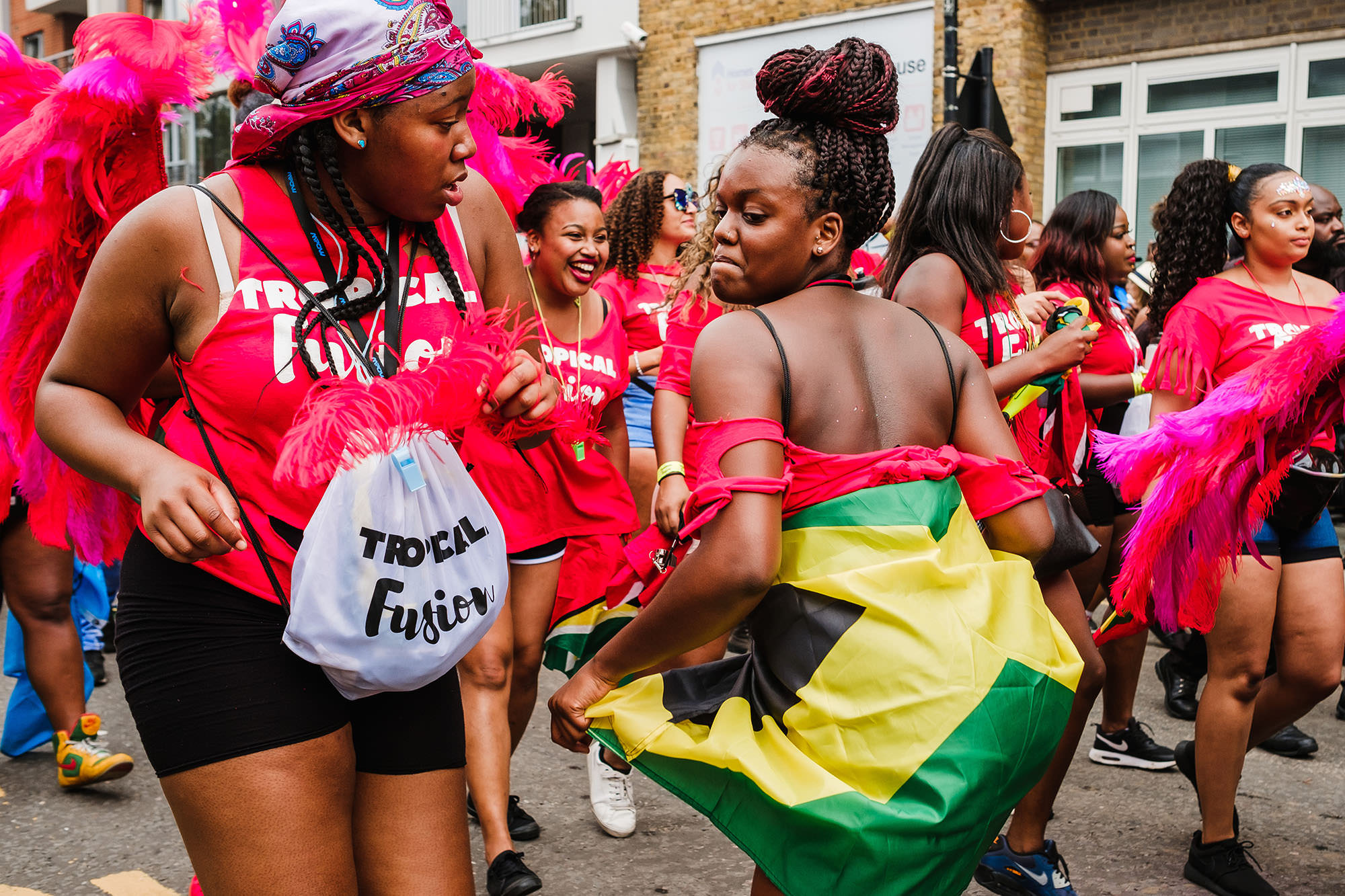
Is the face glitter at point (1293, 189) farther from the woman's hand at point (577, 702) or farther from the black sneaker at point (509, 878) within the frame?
the black sneaker at point (509, 878)

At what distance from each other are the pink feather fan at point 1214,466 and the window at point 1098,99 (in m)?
10.7

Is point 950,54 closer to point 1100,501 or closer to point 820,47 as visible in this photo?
point 820,47

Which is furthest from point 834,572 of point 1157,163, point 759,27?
point 759,27

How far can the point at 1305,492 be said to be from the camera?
3.46 metres

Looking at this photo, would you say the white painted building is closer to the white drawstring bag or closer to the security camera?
the security camera

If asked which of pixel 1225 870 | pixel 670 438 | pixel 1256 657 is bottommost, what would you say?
pixel 1225 870

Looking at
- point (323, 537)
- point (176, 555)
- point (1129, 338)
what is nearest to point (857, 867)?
point (323, 537)

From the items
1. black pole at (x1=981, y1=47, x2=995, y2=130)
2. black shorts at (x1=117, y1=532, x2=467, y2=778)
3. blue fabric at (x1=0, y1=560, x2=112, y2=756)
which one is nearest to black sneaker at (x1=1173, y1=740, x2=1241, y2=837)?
black shorts at (x1=117, y1=532, x2=467, y2=778)

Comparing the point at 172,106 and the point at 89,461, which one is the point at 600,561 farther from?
the point at 89,461

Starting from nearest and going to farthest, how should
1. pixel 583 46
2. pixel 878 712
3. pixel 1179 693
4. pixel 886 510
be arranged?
pixel 878 712
pixel 886 510
pixel 1179 693
pixel 583 46

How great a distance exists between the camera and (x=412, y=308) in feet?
6.59

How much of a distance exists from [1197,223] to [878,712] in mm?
2877

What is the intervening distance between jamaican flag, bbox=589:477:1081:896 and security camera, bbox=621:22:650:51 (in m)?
14.1

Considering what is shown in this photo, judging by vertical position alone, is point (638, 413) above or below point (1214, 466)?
below
